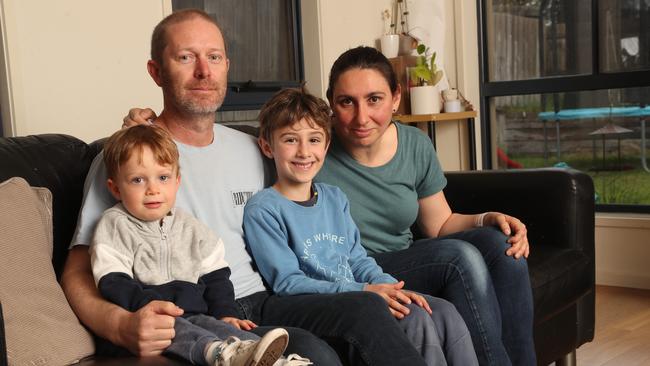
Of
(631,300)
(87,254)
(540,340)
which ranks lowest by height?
(631,300)

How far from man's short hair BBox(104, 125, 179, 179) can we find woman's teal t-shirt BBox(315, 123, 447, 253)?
2.11 ft

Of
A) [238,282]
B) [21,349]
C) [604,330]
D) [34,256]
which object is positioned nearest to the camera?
[21,349]

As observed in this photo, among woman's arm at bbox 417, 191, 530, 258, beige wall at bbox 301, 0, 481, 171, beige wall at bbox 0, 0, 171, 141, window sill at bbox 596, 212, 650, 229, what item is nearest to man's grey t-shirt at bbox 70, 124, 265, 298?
woman's arm at bbox 417, 191, 530, 258

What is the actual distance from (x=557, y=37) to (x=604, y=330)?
1.91 metres

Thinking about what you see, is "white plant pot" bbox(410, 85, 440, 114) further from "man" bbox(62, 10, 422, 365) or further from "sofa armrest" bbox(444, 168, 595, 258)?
"man" bbox(62, 10, 422, 365)

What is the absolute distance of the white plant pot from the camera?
14.1 ft

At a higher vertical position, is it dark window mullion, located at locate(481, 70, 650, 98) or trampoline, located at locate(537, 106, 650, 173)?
dark window mullion, located at locate(481, 70, 650, 98)

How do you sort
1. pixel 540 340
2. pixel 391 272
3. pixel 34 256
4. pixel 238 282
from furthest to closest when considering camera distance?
1. pixel 540 340
2. pixel 391 272
3. pixel 238 282
4. pixel 34 256

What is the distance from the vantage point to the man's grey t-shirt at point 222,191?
198 centimetres

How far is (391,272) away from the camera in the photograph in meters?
2.25

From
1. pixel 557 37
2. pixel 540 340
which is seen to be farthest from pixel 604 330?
pixel 557 37

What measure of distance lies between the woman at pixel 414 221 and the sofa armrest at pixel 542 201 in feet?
1.00

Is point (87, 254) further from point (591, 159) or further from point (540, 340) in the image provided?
point (591, 159)

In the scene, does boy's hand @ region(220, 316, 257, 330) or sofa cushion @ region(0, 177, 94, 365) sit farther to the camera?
boy's hand @ region(220, 316, 257, 330)
